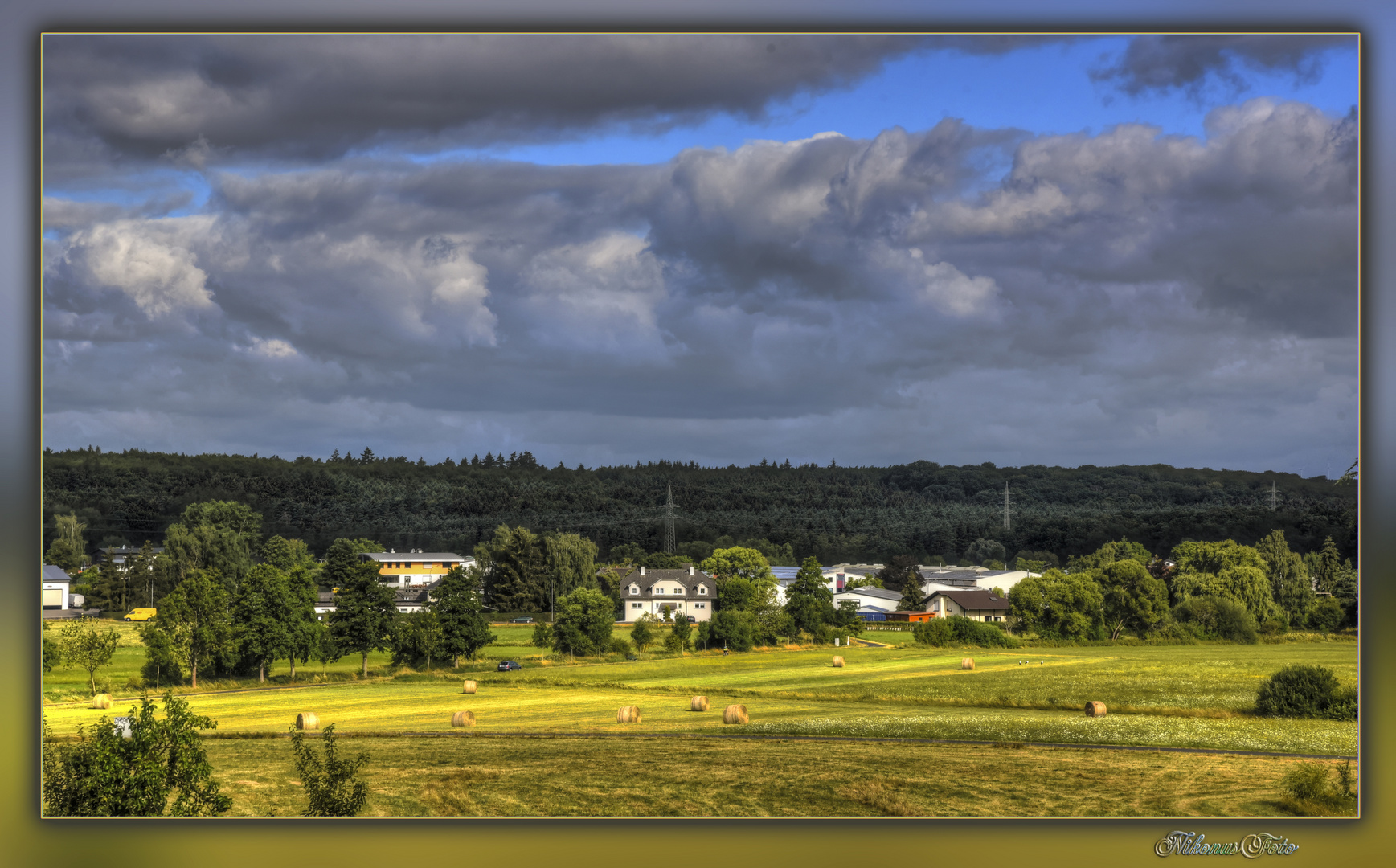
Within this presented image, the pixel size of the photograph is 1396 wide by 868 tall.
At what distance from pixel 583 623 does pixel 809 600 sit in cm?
331

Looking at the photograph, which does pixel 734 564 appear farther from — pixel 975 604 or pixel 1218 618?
pixel 1218 618

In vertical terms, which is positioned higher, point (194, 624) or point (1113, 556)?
point (1113, 556)

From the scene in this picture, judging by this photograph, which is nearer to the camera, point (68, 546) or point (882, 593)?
point (68, 546)

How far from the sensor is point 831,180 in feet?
37.1

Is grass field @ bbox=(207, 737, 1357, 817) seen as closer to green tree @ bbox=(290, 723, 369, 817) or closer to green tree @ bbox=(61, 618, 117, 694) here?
green tree @ bbox=(290, 723, 369, 817)

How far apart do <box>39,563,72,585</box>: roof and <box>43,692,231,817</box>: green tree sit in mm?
1430

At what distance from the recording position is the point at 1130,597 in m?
12.8

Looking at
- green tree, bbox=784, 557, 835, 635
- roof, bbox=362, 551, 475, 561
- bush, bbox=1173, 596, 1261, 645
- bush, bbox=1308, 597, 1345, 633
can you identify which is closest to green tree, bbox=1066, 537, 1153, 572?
bush, bbox=1173, 596, 1261, 645

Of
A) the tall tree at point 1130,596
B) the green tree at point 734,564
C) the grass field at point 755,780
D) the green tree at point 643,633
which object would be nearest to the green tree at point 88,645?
the grass field at point 755,780

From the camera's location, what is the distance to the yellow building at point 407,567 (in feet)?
41.2

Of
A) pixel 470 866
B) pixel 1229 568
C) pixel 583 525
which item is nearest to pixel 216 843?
pixel 470 866

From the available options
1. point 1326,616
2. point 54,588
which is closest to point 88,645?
point 54,588

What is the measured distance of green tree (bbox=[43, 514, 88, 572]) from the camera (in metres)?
9.57

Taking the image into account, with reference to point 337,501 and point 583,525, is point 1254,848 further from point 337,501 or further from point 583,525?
point 337,501
